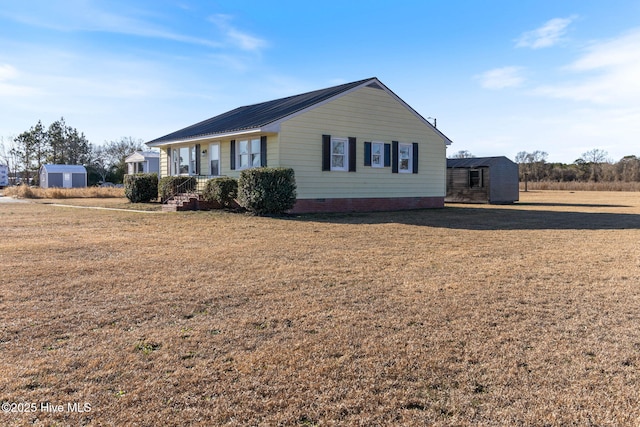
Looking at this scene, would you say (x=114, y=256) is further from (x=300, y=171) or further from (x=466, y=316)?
(x=300, y=171)

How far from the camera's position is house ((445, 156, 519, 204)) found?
84.5ft

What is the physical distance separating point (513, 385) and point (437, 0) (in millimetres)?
14497

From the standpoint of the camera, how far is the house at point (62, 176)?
4378 centimetres

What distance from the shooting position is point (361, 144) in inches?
715

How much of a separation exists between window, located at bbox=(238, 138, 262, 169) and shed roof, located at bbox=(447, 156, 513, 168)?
47.2 ft

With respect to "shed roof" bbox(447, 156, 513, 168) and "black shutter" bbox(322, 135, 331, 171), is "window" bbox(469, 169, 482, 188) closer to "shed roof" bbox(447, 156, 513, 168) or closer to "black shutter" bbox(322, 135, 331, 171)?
"shed roof" bbox(447, 156, 513, 168)

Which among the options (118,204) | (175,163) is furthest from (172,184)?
(118,204)

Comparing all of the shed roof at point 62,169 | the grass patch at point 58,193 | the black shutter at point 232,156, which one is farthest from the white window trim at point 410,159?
A: the shed roof at point 62,169

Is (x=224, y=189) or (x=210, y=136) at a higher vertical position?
(x=210, y=136)

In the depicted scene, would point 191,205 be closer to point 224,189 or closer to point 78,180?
point 224,189

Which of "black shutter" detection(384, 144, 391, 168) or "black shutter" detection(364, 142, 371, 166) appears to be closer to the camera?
"black shutter" detection(364, 142, 371, 166)

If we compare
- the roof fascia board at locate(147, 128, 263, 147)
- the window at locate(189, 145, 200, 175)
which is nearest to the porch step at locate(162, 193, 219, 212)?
the roof fascia board at locate(147, 128, 263, 147)

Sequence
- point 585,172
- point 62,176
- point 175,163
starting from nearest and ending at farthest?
point 175,163, point 62,176, point 585,172

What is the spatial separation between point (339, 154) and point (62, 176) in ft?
122
